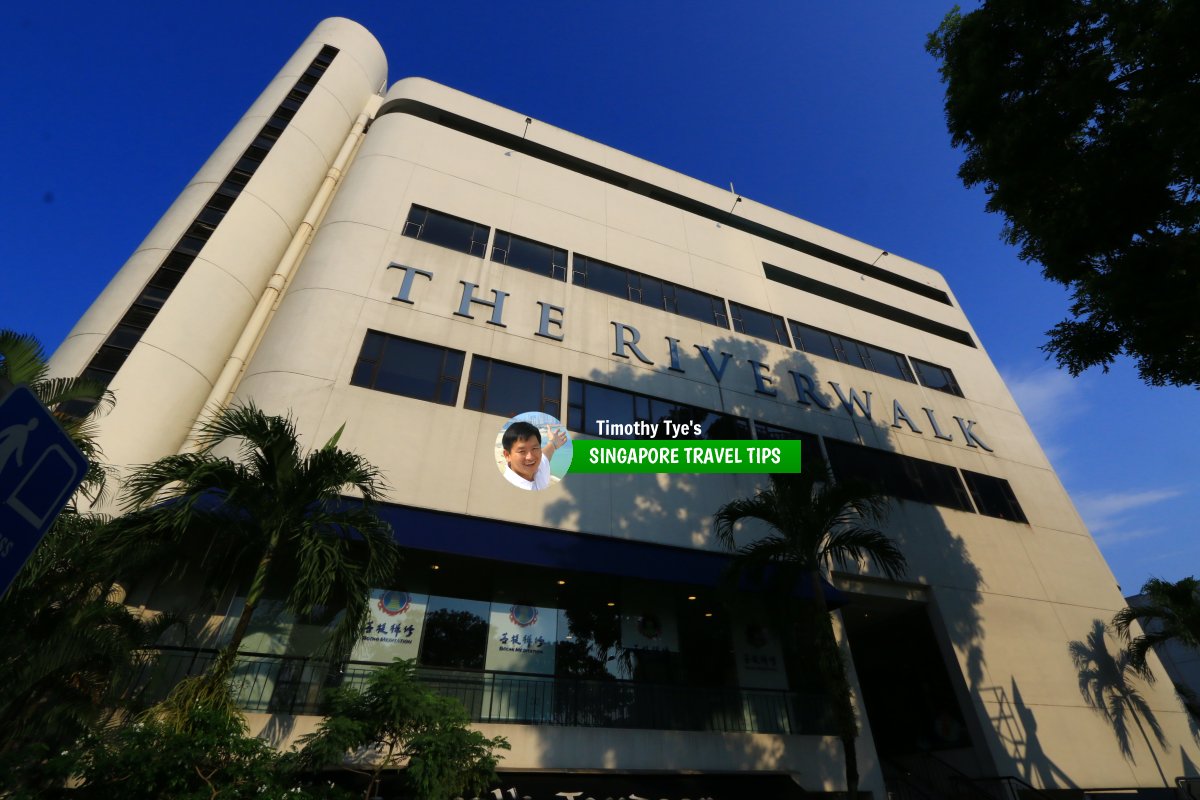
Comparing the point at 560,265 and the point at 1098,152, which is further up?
the point at 560,265

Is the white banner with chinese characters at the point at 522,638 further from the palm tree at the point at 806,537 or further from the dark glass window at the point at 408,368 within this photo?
the dark glass window at the point at 408,368

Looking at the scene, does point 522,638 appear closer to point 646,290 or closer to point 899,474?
point 646,290

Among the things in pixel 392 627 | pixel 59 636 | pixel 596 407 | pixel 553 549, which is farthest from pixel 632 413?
pixel 59 636

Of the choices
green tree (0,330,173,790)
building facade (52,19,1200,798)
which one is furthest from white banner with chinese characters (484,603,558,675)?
green tree (0,330,173,790)

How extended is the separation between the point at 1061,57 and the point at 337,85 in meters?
24.5

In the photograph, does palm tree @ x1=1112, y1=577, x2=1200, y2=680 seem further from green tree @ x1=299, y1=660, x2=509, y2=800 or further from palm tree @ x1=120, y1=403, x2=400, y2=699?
palm tree @ x1=120, y1=403, x2=400, y2=699

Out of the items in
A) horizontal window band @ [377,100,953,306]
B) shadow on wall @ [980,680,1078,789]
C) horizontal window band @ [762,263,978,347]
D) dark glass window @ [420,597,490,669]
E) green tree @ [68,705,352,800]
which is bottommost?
green tree @ [68,705,352,800]

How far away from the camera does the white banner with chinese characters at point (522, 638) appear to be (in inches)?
502

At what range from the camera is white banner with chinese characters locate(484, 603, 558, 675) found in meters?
12.8

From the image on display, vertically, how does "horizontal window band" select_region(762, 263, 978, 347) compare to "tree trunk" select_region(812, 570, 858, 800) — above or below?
above

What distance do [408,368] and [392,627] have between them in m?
6.18

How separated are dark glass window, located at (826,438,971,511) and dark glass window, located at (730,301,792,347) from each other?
15.3 feet

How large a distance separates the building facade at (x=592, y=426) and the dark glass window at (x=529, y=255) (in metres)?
0.10

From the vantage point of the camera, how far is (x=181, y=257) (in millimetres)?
16844
